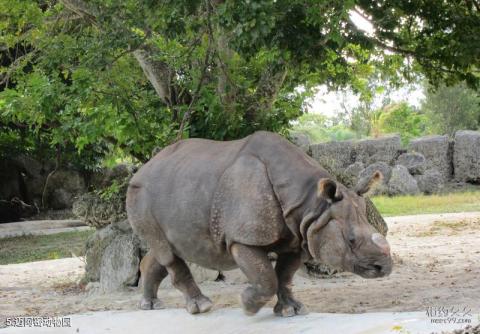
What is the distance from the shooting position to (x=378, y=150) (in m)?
26.4

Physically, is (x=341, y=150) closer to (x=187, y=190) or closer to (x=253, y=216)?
(x=187, y=190)

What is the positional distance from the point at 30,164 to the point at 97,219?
1496cm

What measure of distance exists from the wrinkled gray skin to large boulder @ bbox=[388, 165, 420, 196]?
18175mm

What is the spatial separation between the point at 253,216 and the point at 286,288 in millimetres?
806

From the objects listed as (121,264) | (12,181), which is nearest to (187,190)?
(121,264)

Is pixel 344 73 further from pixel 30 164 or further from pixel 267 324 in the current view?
pixel 30 164

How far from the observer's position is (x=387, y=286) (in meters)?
8.59

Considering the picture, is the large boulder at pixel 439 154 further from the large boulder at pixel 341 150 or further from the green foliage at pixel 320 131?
the green foliage at pixel 320 131

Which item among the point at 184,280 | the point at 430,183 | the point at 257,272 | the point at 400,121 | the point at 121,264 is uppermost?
the point at 400,121

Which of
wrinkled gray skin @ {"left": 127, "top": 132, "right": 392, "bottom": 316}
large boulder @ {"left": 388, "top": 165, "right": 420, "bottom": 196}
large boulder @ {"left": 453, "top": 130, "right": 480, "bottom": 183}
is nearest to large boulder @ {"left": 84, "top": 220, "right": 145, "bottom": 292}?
wrinkled gray skin @ {"left": 127, "top": 132, "right": 392, "bottom": 316}

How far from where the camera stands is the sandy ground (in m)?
7.53

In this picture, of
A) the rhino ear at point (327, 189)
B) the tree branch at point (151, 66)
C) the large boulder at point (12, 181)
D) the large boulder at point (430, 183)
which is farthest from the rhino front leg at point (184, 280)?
the large boulder at point (430, 183)

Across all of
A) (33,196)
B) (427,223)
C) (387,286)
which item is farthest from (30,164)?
(387,286)

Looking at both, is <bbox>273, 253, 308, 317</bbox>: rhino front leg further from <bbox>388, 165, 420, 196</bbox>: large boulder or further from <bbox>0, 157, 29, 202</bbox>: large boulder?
<bbox>0, 157, 29, 202</bbox>: large boulder
